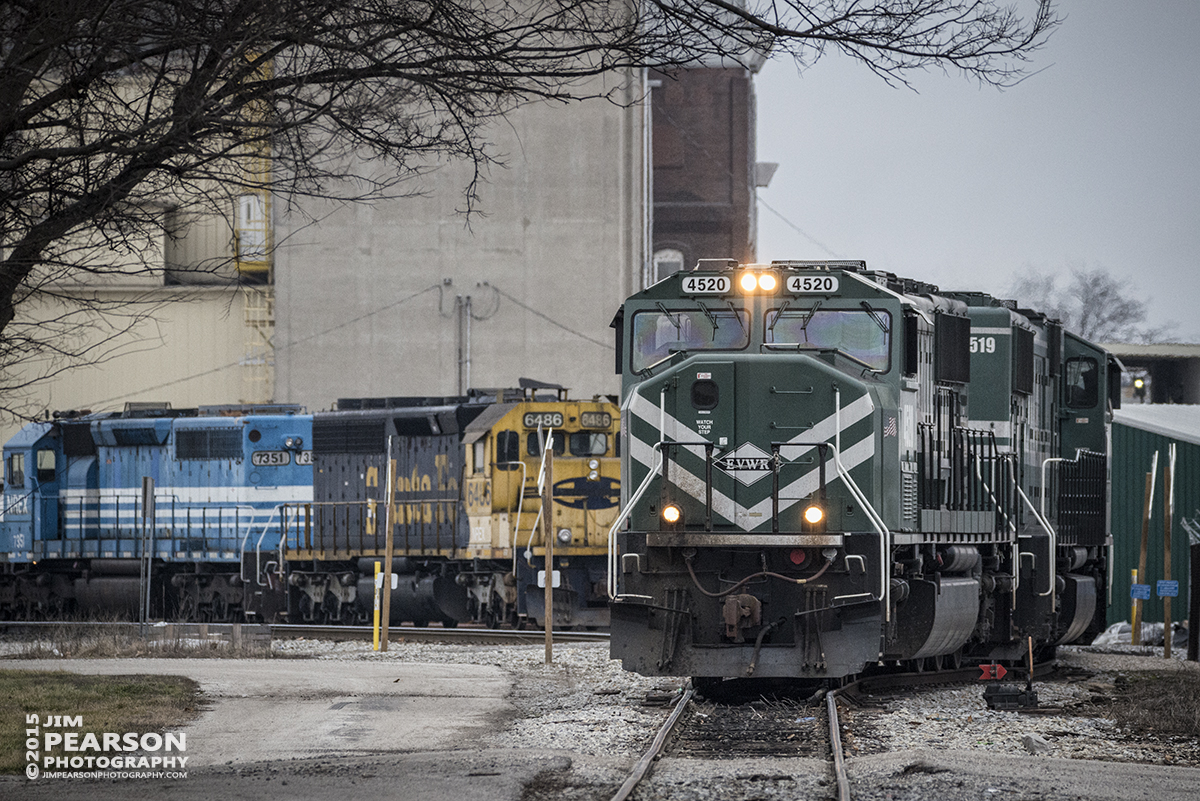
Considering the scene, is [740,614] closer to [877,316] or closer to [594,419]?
[877,316]

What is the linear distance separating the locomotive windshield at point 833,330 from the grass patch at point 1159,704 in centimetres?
377

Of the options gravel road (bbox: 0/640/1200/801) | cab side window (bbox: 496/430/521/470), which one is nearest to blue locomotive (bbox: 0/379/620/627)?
cab side window (bbox: 496/430/521/470)

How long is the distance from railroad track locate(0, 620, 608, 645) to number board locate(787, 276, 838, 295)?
10129mm

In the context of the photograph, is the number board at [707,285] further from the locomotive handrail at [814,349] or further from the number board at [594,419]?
the number board at [594,419]

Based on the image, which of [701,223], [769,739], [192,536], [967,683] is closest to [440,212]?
[701,223]

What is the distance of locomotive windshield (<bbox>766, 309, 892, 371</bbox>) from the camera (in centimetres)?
1330

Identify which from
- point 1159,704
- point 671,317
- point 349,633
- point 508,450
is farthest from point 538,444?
point 1159,704

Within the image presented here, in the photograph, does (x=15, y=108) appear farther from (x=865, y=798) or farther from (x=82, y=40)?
(x=865, y=798)

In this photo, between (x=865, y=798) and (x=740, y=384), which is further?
(x=740, y=384)

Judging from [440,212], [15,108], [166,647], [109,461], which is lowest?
[166,647]

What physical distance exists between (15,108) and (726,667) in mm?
7030

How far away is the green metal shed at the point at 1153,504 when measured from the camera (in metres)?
28.2

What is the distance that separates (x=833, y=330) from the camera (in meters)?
13.4

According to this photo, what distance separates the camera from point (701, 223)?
55406 mm
